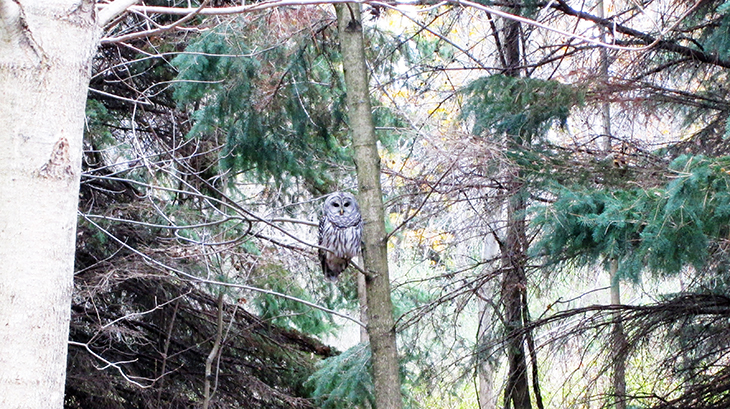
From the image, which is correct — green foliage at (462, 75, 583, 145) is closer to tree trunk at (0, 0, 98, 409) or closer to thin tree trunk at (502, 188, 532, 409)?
thin tree trunk at (502, 188, 532, 409)

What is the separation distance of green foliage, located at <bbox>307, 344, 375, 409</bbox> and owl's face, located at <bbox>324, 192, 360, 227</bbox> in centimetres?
115

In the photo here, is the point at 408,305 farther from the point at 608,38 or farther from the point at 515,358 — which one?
the point at 608,38

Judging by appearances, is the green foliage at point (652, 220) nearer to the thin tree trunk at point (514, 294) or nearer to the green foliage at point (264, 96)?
the thin tree trunk at point (514, 294)

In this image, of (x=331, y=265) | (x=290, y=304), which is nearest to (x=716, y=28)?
(x=331, y=265)

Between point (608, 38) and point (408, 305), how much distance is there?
139 inches

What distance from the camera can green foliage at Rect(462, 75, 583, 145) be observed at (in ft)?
17.2

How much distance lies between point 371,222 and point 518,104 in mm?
1697

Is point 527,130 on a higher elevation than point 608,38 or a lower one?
lower

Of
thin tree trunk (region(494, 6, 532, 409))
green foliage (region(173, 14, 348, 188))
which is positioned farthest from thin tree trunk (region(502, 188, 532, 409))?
green foliage (region(173, 14, 348, 188))

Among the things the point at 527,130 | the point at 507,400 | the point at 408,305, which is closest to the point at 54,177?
the point at 527,130

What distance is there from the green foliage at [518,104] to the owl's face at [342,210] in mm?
1067

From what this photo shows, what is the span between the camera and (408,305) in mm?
8273

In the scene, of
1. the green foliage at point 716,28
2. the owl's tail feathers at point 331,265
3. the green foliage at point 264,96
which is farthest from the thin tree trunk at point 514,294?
the green foliage at point 264,96

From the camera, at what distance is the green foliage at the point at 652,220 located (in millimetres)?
3383
